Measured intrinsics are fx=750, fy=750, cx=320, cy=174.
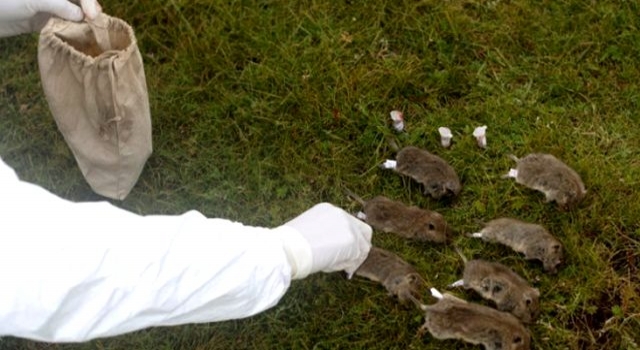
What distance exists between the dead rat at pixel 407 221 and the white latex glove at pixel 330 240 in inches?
7.9

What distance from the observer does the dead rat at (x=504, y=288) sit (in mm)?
3971

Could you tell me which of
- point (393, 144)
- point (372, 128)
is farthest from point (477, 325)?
point (372, 128)

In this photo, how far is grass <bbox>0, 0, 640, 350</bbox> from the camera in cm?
419

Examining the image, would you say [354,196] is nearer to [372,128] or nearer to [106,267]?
[372,128]

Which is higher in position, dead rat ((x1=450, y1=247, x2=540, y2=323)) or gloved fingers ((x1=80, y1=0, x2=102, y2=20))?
gloved fingers ((x1=80, y1=0, x2=102, y2=20))

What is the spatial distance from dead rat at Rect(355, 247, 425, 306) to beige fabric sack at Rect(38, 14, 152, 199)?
1.51 metres

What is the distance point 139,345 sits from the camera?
4211 mm

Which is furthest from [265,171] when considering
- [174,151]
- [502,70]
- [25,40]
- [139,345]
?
[25,40]

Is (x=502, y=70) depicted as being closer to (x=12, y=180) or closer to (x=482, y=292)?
(x=482, y=292)

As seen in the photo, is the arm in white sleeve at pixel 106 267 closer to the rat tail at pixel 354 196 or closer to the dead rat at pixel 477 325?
the dead rat at pixel 477 325

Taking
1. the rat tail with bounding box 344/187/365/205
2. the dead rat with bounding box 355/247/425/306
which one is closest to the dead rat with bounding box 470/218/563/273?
the dead rat with bounding box 355/247/425/306

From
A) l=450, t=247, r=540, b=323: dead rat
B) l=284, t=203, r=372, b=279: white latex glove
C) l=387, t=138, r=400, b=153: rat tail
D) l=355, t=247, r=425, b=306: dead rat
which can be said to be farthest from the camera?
l=387, t=138, r=400, b=153: rat tail

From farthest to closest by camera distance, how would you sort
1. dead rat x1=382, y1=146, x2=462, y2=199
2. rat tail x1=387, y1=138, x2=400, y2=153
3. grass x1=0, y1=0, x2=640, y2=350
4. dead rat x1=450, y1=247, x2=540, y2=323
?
rat tail x1=387, y1=138, x2=400, y2=153, dead rat x1=382, y1=146, x2=462, y2=199, grass x1=0, y1=0, x2=640, y2=350, dead rat x1=450, y1=247, x2=540, y2=323

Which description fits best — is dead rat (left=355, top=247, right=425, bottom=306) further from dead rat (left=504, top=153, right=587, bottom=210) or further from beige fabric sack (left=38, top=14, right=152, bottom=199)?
beige fabric sack (left=38, top=14, right=152, bottom=199)
